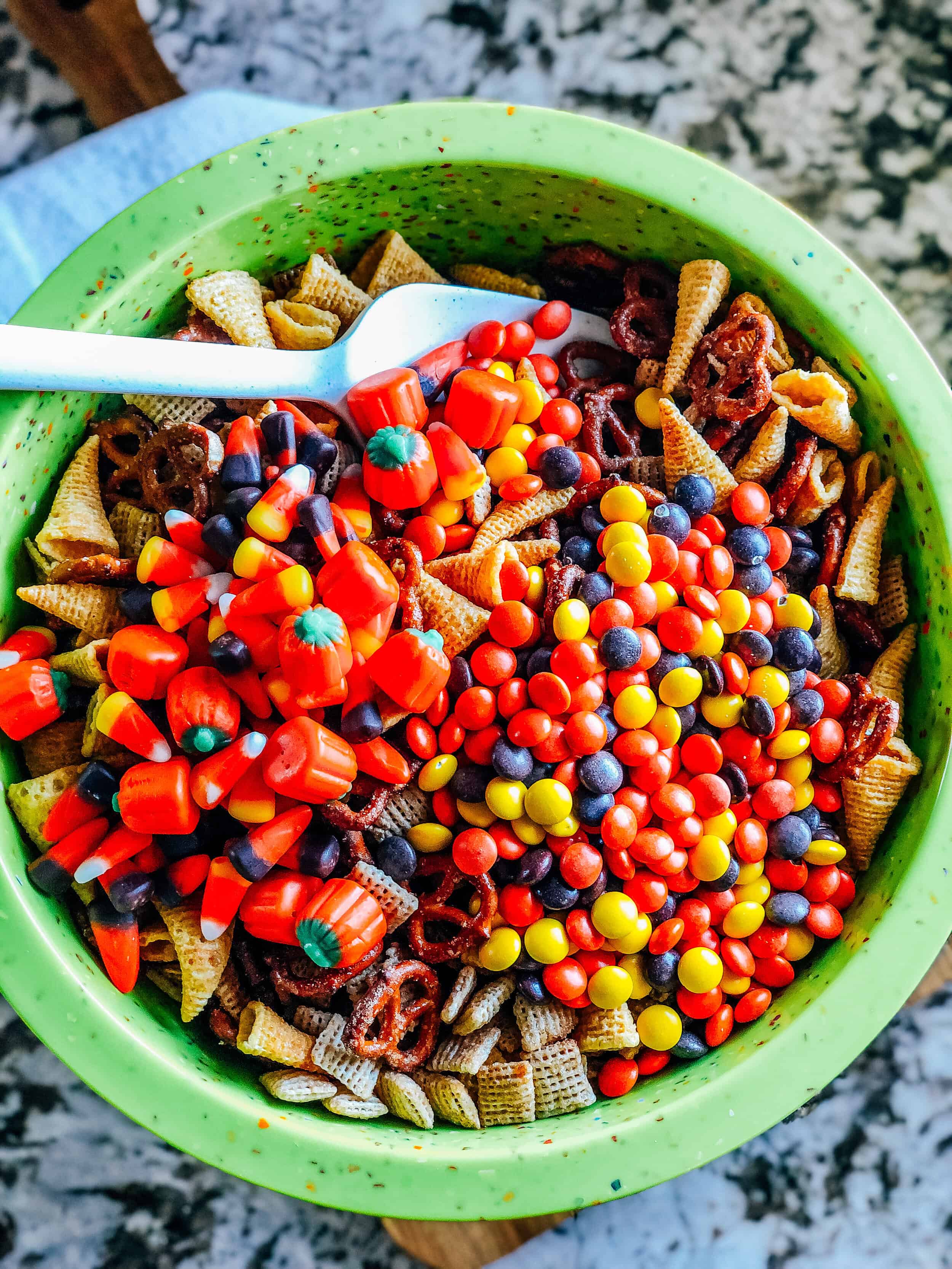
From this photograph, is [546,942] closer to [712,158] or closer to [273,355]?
[273,355]

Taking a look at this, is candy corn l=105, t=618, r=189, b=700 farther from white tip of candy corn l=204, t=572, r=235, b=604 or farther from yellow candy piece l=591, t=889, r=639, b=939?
yellow candy piece l=591, t=889, r=639, b=939

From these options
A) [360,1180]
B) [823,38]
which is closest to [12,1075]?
[360,1180]

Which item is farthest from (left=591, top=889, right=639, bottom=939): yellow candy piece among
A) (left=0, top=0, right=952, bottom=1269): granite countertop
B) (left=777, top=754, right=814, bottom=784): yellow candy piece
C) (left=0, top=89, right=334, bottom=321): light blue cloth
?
(left=0, top=89, right=334, bottom=321): light blue cloth

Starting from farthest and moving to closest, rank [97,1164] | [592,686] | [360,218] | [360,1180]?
[97,1164], [360,218], [592,686], [360,1180]

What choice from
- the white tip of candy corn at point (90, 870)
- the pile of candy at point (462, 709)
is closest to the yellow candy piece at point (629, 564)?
the pile of candy at point (462, 709)

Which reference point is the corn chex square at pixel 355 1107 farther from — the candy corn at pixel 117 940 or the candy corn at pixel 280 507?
the candy corn at pixel 280 507

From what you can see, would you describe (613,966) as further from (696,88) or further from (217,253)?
(696,88)

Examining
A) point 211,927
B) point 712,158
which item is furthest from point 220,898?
point 712,158
